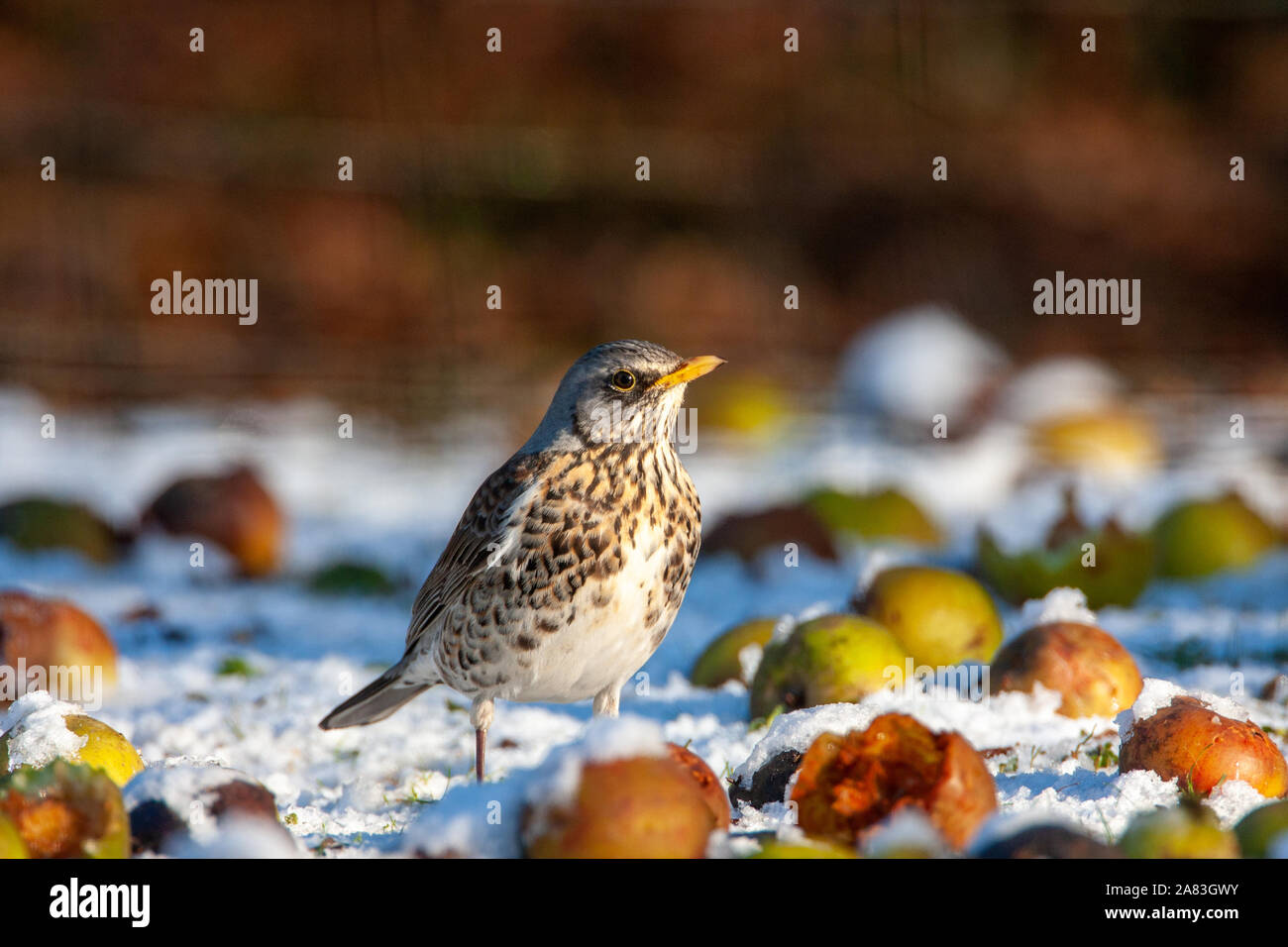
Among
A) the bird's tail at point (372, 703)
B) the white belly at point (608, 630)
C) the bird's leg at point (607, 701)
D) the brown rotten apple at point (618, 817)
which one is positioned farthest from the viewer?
the bird's tail at point (372, 703)

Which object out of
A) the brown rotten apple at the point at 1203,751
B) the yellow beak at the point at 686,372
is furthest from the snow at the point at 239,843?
the brown rotten apple at the point at 1203,751

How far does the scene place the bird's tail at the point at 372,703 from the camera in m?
3.99

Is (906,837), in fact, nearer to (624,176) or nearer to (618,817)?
(618,817)

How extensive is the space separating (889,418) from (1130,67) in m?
8.20

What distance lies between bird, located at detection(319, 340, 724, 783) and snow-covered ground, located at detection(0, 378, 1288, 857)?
1.35ft

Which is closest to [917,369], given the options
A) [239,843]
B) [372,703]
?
[372,703]

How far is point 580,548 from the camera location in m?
3.45

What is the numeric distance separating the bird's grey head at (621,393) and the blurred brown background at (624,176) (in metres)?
8.27

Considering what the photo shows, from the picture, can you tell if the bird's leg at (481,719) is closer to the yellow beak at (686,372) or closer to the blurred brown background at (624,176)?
the yellow beak at (686,372)

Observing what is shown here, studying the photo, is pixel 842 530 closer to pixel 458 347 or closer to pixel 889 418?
pixel 889 418

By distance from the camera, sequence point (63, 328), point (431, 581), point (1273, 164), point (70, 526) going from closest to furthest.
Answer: point (431, 581) < point (70, 526) < point (63, 328) < point (1273, 164)

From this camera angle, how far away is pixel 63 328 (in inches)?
491

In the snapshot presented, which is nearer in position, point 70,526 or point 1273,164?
point 70,526

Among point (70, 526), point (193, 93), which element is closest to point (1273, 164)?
point (193, 93)
